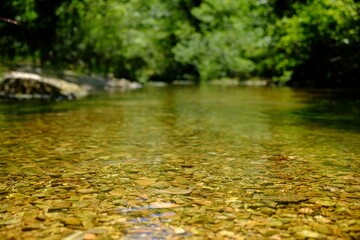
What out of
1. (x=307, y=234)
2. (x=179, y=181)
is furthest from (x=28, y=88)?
(x=307, y=234)

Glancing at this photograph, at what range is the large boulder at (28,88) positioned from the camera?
62.5ft

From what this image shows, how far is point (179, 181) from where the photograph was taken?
526 centimetres

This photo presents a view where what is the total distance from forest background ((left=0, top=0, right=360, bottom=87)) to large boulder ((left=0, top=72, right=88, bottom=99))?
2.51 m

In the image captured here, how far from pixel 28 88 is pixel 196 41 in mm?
24119

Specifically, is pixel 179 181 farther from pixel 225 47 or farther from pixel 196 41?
pixel 196 41

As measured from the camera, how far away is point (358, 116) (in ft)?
41.9

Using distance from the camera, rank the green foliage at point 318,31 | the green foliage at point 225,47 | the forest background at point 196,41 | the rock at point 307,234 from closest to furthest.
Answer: the rock at point 307,234 → the green foliage at point 318,31 → the forest background at point 196,41 → the green foliage at point 225,47

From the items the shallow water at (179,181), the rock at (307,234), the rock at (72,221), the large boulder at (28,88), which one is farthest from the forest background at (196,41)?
the rock at (72,221)

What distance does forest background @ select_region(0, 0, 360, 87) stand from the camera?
20938 mm

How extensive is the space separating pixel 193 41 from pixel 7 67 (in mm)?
22278

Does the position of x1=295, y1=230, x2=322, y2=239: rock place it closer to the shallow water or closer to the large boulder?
the shallow water

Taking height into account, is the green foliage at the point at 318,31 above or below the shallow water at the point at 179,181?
above

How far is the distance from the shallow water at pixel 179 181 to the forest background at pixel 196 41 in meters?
9.40

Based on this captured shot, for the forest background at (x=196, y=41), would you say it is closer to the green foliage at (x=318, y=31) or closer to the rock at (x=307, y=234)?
the green foliage at (x=318, y=31)
